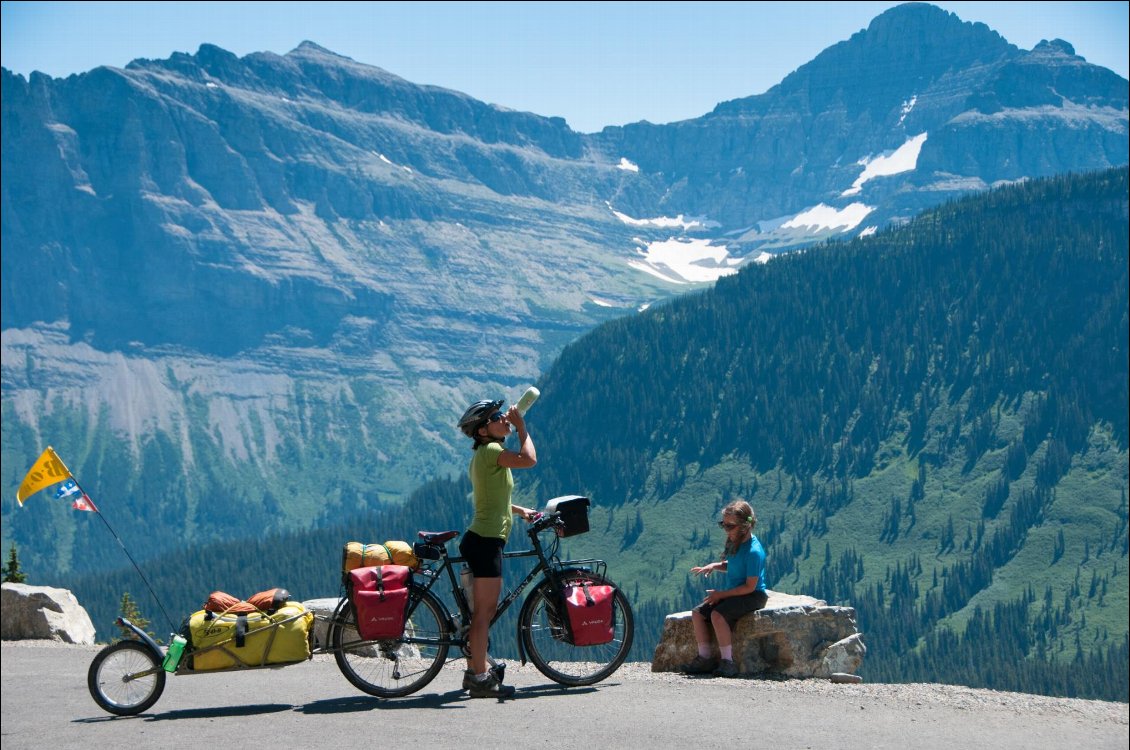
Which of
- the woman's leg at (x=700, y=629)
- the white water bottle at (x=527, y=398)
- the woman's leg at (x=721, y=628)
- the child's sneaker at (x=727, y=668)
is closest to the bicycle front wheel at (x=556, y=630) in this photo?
the woman's leg at (x=700, y=629)

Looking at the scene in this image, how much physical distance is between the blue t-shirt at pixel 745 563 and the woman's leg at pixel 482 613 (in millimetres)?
4458

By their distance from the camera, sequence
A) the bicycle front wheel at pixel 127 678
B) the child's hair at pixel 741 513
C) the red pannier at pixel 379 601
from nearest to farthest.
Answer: the red pannier at pixel 379 601
the bicycle front wheel at pixel 127 678
the child's hair at pixel 741 513

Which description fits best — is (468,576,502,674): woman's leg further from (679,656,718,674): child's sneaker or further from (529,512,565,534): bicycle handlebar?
(679,656,718,674): child's sneaker

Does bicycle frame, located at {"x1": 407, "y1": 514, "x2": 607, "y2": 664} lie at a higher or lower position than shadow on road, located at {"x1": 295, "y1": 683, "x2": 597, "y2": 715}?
higher

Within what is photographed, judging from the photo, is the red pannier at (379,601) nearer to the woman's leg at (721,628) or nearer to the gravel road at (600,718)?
the gravel road at (600,718)

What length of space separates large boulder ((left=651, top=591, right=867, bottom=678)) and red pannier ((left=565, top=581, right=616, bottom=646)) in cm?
251

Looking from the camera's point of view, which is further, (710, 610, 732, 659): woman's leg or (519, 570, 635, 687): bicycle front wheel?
→ (710, 610, 732, 659): woman's leg

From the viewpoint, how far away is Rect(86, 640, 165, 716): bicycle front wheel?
20.9 metres

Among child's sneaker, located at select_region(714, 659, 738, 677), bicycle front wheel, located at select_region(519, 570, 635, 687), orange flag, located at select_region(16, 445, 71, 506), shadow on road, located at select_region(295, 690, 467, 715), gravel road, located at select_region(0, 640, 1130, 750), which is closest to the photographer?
gravel road, located at select_region(0, 640, 1130, 750)

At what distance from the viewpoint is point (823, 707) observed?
66.9 ft

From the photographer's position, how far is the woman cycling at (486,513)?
19969 mm

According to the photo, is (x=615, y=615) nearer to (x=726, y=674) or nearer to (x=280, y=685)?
(x=726, y=674)

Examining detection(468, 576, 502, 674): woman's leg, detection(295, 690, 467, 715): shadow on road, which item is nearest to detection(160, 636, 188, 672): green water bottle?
detection(295, 690, 467, 715): shadow on road

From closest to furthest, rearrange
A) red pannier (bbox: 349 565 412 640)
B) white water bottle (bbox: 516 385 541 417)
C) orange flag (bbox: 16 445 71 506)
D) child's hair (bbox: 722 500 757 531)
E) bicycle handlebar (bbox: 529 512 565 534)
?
white water bottle (bbox: 516 385 541 417) < red pannier (bbox: 349 565 412 640) < bicycle handlebar (bbox: 529 512 565 534) < child's hair (bbox: 722 500 757 531) < orange flag (bbox: 16 445 71 506)
